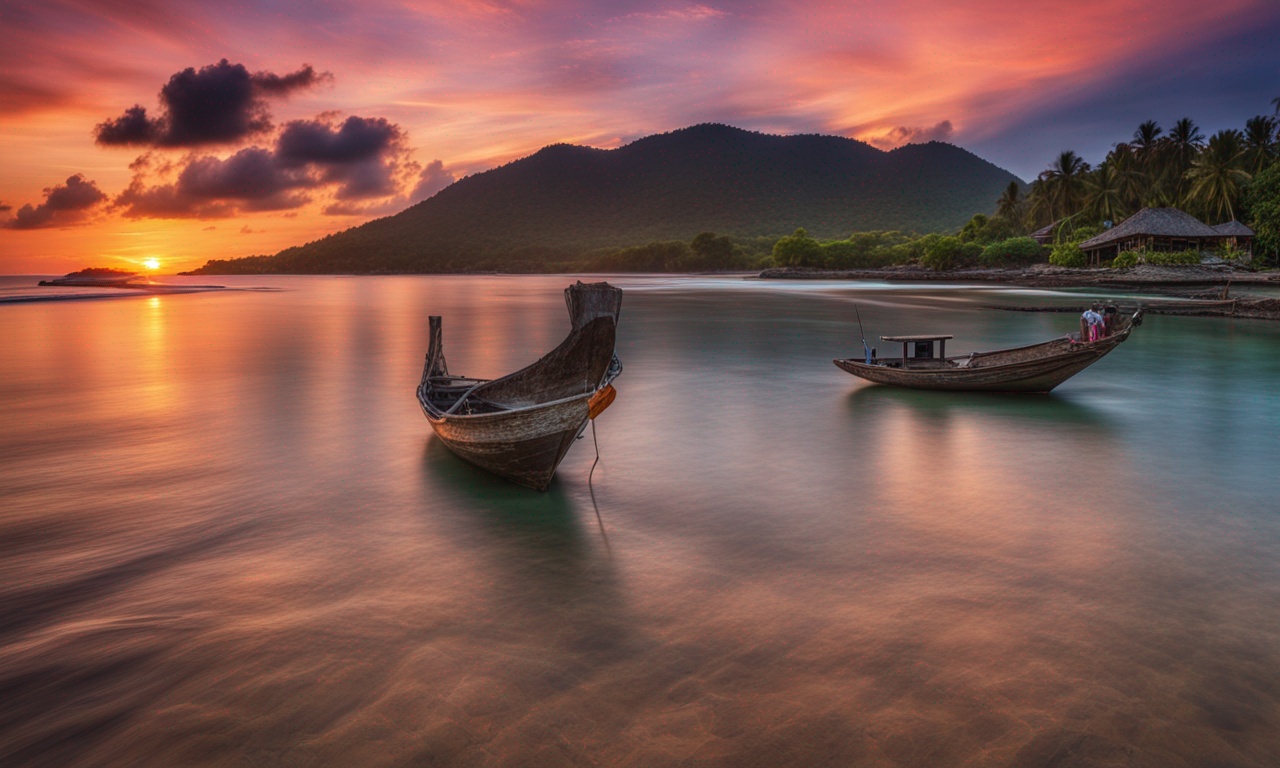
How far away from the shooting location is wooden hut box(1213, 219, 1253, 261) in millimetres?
56812

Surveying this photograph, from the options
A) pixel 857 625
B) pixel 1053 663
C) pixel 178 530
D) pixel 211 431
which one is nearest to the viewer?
pixel 1053 663

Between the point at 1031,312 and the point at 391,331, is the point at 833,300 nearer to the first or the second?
the point at 1031,312

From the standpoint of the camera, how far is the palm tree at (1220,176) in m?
59.6

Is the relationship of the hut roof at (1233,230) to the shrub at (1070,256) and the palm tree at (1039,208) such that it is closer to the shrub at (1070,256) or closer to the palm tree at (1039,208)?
the shrub at (1070,256)

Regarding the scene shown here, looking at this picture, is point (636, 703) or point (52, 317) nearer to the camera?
Answer: point (636, 703)

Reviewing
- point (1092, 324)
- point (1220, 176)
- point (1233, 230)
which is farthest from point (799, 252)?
point (1092, 324)

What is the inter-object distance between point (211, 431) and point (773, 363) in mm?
15370

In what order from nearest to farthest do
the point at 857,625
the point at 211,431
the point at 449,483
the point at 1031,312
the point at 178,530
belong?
the point at 857,625, the point at 178,530, the point at 449,483, the point at 211,431, the point at 1031,312

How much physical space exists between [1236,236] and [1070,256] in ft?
36.0

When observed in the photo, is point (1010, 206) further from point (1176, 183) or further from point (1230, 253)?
point (1230, 253)

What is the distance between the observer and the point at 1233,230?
57094mm

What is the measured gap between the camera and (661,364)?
24.2 metres

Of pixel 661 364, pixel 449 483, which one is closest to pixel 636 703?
pixel 449 483

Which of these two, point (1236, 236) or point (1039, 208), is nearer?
point (1236, 236)
